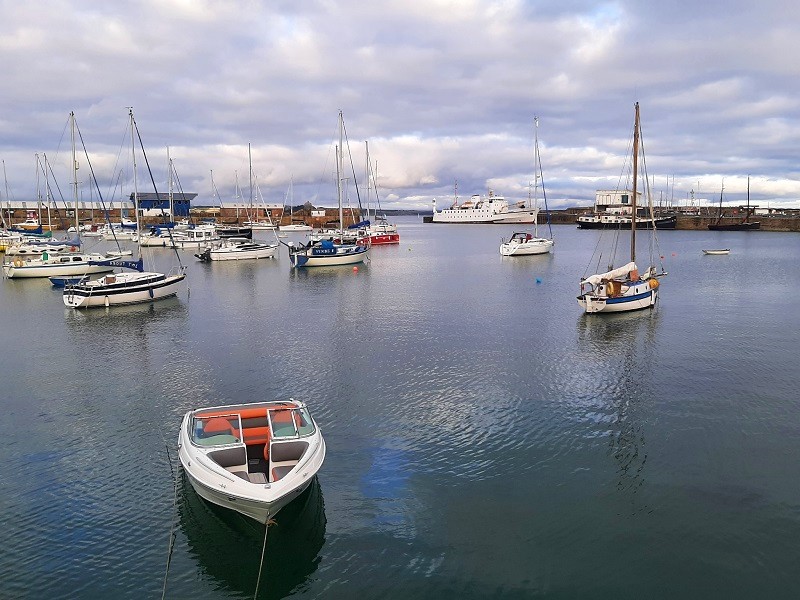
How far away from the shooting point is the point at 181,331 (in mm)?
39781

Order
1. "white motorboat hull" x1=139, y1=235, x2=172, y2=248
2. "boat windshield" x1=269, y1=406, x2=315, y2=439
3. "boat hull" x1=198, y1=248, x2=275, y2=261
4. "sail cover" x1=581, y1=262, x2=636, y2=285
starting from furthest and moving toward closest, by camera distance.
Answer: "white motorboat hull" x1=139, y1=235, x2=172, y2=248 < "boat hull" x1=198, y1=248, x2=275, y2=261 < "sail cover" x1=581, y1=262, x2=636, y2=285 < "boat windshield" x1=269, y1=406, x2=315, y2=439

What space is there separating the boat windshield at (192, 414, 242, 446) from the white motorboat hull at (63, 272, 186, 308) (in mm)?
35186

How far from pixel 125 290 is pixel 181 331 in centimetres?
1233

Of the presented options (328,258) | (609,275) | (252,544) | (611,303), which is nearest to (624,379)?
(611,303)

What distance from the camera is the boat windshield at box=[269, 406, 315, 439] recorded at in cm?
1692

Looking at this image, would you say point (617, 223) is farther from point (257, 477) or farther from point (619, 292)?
point (257, 477)

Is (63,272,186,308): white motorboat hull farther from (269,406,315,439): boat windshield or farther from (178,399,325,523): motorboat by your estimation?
(269,406,315,439): boat windshield

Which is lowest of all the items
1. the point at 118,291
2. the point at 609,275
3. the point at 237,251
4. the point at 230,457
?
the point at 230,457

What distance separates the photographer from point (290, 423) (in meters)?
17.6

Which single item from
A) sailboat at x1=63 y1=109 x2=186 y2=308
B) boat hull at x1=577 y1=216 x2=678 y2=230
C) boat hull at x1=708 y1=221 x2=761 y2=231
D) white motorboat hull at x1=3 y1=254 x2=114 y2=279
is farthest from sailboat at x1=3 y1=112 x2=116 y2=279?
boat hull at x1=708 y1=221 x2=761 y2=231

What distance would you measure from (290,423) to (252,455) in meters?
1.44

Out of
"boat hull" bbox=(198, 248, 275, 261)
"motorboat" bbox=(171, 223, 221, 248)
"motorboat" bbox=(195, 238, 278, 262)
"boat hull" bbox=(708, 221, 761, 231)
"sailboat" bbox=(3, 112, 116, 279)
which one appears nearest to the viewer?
"sailboat" bbox=(3, 112, 116, 279)

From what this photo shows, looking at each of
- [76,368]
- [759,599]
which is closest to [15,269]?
[76,368]

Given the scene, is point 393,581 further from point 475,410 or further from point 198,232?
point 198,232
